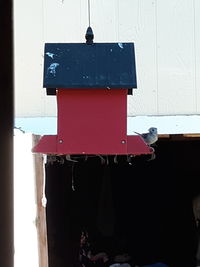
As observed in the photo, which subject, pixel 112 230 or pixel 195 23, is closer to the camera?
pixel 195 23

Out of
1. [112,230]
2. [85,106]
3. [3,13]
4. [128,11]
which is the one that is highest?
[128,11]

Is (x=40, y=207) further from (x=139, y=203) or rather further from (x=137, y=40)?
(x=139, y=203)

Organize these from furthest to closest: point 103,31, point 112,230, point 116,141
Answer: point 112,230, point 103,31, point 116,141

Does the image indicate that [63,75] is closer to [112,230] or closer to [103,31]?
[103,31]

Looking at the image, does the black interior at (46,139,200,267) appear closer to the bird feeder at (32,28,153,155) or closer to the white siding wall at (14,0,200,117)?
the white siding wall at (14,0,200,117)

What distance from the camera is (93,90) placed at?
5.68 feet

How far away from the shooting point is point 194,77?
3771 millimetres

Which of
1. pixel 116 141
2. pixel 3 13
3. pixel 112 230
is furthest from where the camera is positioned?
pixel 112 230

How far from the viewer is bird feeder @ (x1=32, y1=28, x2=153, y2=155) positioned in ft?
5.49

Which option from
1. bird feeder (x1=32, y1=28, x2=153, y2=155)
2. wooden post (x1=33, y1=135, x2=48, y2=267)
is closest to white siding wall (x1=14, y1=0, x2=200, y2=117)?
wooden post (x1=33, y1=135, x2=48, y2=267)

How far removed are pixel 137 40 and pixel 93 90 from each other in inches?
82.6

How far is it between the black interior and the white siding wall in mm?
1275

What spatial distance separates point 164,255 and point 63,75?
12.1ft

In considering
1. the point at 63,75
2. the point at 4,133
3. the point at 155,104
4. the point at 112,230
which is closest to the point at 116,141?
the point at 63,75
